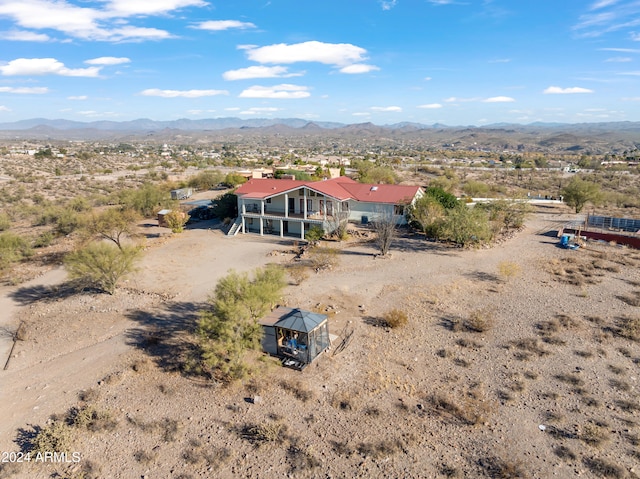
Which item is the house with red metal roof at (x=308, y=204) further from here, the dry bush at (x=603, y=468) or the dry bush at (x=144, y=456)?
the dry bush at (x=603, y=468)

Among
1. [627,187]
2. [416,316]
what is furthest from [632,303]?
[627,187]

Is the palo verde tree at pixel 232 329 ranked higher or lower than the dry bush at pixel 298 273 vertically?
higher

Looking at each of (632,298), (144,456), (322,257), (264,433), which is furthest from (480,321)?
(144,456)

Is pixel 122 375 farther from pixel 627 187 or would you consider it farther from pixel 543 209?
pixel 627 187

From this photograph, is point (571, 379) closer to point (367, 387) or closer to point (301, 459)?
point (367, 387)

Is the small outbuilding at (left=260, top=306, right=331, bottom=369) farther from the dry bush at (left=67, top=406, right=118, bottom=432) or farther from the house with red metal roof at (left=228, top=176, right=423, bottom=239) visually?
the house with red metal roof at (left=228, top=176, right=423, bottom=239)

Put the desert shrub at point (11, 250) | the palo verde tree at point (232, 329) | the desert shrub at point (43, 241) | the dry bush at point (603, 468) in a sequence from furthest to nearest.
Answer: the desert shrub at point (43, 241) < the desert shrub at point (11, 250) < the palo verde tree at point (232, 329) < the dry bush at point (603, 468)

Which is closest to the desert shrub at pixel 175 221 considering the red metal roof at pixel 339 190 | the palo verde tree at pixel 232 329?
the red metal roof at pixel 339 190
